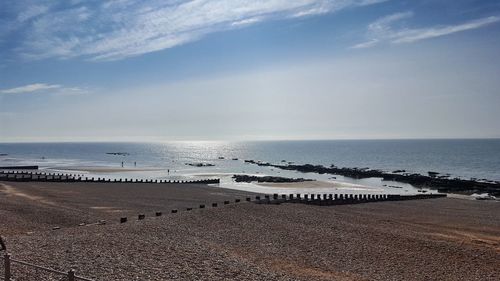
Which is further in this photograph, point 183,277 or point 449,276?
point 449,276

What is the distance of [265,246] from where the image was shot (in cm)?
2055

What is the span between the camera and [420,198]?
51125 millimetres

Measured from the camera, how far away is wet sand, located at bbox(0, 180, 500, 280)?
1562cm

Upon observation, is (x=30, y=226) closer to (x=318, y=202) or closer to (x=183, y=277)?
(x=183, y=277)

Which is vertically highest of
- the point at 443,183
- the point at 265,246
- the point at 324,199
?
the point at 324,199

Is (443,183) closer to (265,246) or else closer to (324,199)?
(324,199)

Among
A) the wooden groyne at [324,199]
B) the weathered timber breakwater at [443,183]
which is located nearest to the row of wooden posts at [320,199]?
the wooden groyne at [324,199]

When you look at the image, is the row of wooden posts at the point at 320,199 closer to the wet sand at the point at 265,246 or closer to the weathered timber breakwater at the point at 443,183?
the wet sand at the point at 265,246

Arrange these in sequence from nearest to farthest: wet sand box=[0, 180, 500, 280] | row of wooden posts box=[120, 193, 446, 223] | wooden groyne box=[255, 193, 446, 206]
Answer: wet sand box=[0, 180, 500, 280]
row of wooden posts box=[120, 193, 446, 223]
wooden groyne box=[255, 193, 446, 206]

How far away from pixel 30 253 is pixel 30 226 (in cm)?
867

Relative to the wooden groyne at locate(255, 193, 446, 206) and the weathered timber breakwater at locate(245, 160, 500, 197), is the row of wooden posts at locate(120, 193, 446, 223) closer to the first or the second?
the wooden groyne at locate(255, 193, 446, 206)

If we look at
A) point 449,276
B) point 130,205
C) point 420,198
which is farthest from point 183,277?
point 420,198

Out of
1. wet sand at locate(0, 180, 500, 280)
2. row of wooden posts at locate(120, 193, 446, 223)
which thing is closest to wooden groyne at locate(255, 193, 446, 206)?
row of wooden posts at locate(120, 193, 446, 223)

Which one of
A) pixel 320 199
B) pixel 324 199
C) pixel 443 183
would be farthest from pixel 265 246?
pixel 443 183
